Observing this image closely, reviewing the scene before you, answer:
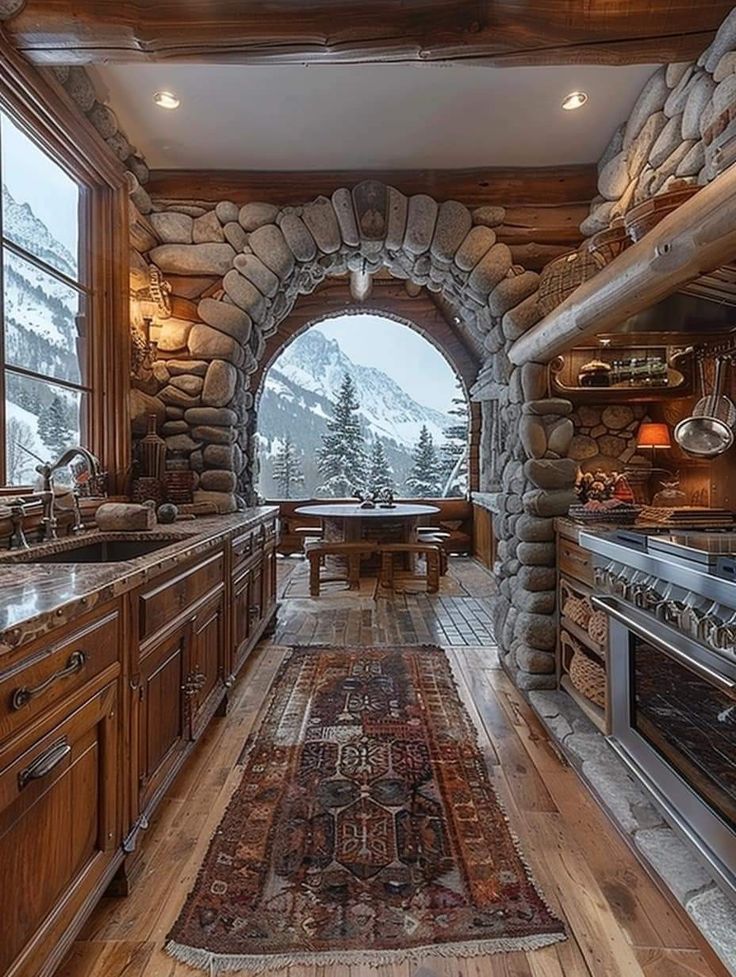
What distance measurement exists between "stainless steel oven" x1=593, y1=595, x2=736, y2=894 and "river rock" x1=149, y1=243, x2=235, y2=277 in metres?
2.97

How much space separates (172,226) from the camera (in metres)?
3.78

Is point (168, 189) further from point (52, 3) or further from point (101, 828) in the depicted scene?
point (101, 828)

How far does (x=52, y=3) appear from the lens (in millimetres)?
2287

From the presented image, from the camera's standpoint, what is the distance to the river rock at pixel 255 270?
376 centimetres

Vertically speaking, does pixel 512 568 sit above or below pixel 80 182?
below

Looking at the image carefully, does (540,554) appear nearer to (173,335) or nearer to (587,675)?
(587,675)

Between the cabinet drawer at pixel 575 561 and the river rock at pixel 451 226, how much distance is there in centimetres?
188

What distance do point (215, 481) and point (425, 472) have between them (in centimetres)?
638

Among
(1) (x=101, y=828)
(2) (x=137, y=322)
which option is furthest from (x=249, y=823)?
(2) (x=137, y=322)

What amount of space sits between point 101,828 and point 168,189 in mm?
3624

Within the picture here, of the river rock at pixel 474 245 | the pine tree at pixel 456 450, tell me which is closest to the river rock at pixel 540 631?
the river rock at pixel 474 245

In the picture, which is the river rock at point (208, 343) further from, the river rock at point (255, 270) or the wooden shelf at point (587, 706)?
the wooden shelf at point (587, 706)

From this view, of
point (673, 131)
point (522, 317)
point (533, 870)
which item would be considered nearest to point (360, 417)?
point (522, 317)

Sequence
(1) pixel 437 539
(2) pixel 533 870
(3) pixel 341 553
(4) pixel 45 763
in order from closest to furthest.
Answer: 1. (4) pixel 45 763
2. (2) pixel 533 870
3. (3) pixel 341 553
4. (1) pixel 437 539
